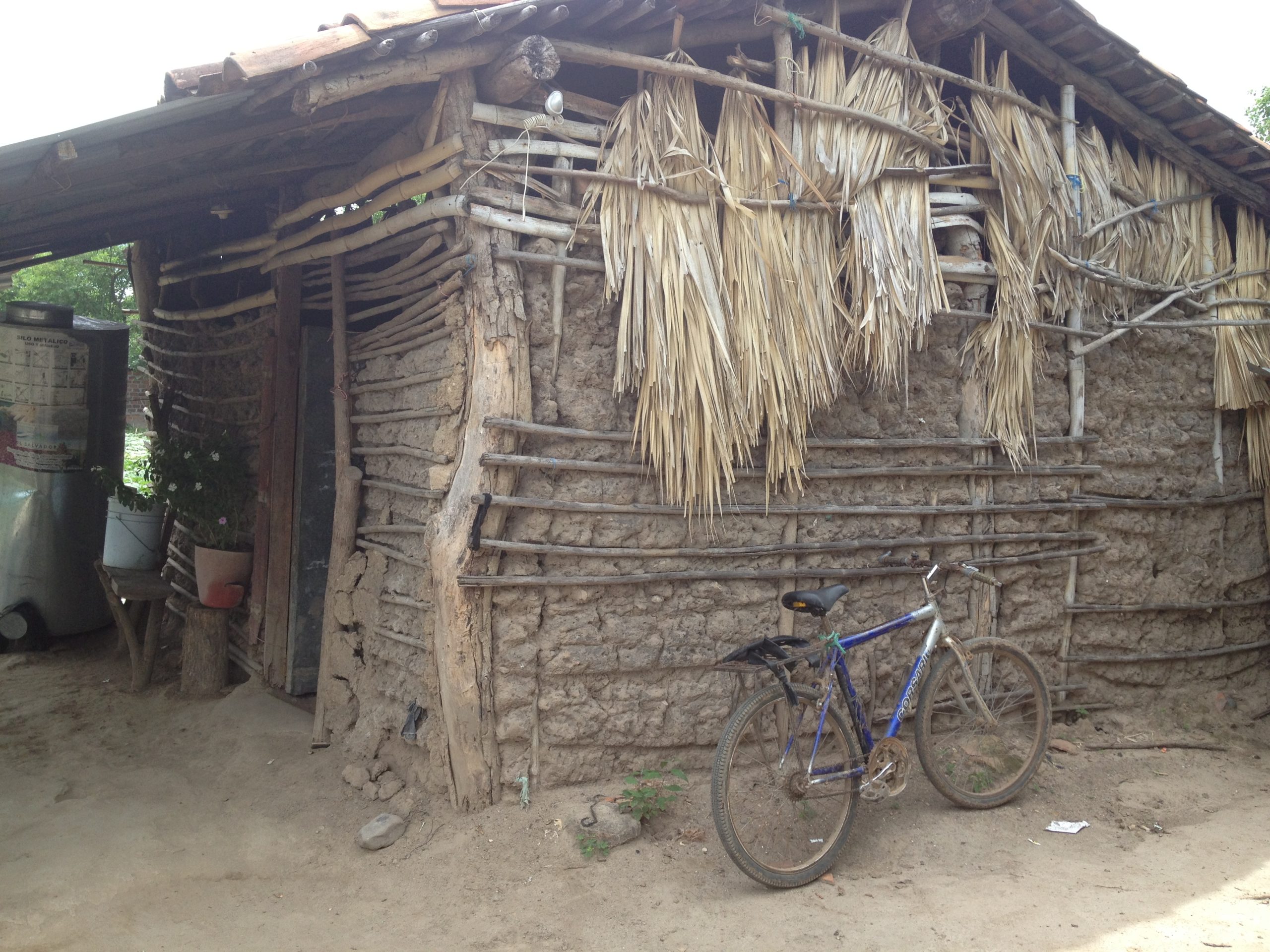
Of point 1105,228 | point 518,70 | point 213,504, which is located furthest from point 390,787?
point 1105,228

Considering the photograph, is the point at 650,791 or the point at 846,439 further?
the point at 846,439

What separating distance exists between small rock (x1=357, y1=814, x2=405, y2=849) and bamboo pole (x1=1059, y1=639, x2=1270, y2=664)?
3.37 m

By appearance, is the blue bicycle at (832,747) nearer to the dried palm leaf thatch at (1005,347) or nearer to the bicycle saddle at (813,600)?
the bicycle saddle at (813,600)

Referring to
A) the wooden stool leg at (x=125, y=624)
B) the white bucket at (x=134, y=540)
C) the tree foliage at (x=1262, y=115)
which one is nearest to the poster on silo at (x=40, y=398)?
the white bucket at (x=134, y=540)

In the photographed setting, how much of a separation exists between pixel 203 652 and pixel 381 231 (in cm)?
280

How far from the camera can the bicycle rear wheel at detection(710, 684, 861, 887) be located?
3057 mm

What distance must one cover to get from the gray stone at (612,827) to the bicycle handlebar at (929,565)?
5.02 ft

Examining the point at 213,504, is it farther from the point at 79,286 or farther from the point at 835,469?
the point at 79,286

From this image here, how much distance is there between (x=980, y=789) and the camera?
12.7 feet

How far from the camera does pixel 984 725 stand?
382cm

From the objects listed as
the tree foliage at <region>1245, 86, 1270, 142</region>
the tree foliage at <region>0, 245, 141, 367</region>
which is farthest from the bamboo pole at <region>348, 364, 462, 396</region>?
the tree foliage at <region>1245, 86, 1270, 142</region>

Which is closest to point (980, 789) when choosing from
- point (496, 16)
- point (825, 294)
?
point (825, 294)

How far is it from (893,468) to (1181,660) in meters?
2.28

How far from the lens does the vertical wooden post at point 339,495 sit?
430 centimetres
